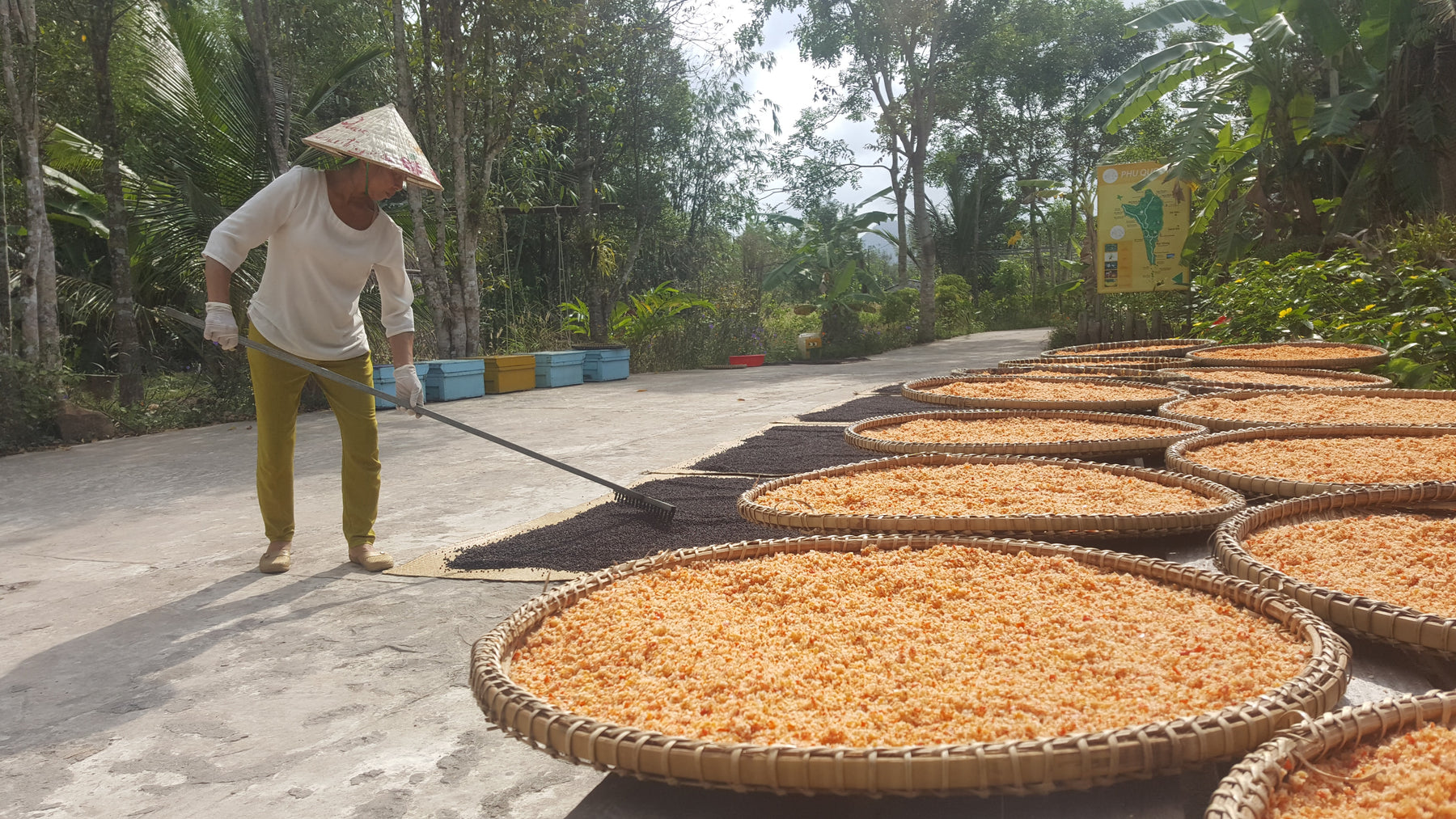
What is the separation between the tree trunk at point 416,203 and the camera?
839 cm

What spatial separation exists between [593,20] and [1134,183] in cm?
560

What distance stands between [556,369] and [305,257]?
22.7 ft

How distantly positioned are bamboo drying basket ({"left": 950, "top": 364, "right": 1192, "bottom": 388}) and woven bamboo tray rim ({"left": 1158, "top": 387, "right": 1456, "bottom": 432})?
0.33 metres

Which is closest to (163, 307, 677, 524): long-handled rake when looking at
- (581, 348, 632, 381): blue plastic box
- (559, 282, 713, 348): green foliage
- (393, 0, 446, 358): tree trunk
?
(393, 0, 446, 358): tree trunk

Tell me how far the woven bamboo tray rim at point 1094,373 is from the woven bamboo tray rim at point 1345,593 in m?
1.90

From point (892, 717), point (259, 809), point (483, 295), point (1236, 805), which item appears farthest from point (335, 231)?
point (483, 295)

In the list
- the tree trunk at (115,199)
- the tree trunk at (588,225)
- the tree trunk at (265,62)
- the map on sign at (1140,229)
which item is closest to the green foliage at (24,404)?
the tree trunk at (115,199)

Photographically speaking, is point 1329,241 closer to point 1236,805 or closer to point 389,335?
point 389,335

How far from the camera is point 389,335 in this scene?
312 cm

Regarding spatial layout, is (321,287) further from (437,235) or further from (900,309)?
(900,309)

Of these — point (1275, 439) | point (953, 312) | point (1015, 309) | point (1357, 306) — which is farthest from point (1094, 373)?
point (1015, 309)

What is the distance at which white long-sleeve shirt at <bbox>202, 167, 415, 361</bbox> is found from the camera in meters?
2.73

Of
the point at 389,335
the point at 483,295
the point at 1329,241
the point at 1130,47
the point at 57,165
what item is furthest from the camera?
the point at 1130,47

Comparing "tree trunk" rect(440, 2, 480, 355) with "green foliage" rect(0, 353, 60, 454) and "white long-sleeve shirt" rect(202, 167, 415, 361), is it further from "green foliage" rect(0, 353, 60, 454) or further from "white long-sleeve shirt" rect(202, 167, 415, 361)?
"white long-sleeve shirt" rect(202, 167, 415, 361)
